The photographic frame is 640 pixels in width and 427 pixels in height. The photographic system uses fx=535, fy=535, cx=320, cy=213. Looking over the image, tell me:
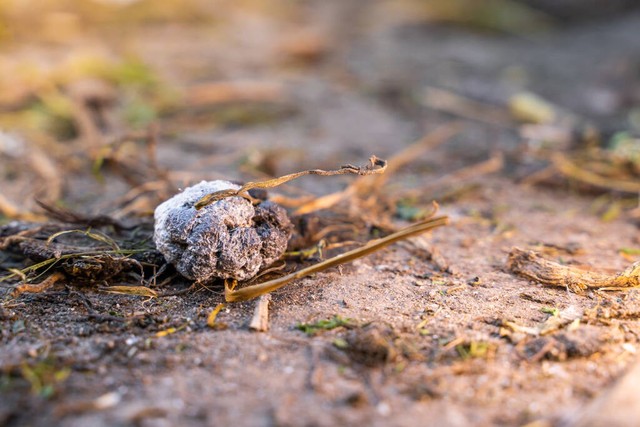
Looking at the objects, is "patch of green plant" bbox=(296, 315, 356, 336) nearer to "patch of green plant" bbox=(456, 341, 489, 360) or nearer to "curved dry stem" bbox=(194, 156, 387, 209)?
"patch of green plant" bbox=(456, 341, 489, 360)

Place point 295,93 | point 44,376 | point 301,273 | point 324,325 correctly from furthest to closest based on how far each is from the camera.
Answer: point 295,93 → point 301,273 → point 324,325 → point 44,376

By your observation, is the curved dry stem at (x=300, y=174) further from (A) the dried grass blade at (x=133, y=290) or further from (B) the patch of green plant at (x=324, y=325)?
(B) the patch of green plant at (x=324, y=325)

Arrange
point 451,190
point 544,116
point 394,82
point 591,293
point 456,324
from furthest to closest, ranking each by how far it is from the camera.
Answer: point 394,82 < point 544,116 < point 451,190 < point 591,293 < point 456,324

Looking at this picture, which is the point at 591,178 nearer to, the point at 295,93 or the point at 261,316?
the point at 261,316

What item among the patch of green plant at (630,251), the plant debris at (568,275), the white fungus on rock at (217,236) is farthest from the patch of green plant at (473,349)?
the patch of green plant at (630,251)

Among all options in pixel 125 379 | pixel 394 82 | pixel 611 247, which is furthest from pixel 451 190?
pixel 394 82

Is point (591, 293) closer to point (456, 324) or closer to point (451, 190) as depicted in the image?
point (456, 324)

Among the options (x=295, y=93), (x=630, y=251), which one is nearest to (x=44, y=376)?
(x=630, y=251)
